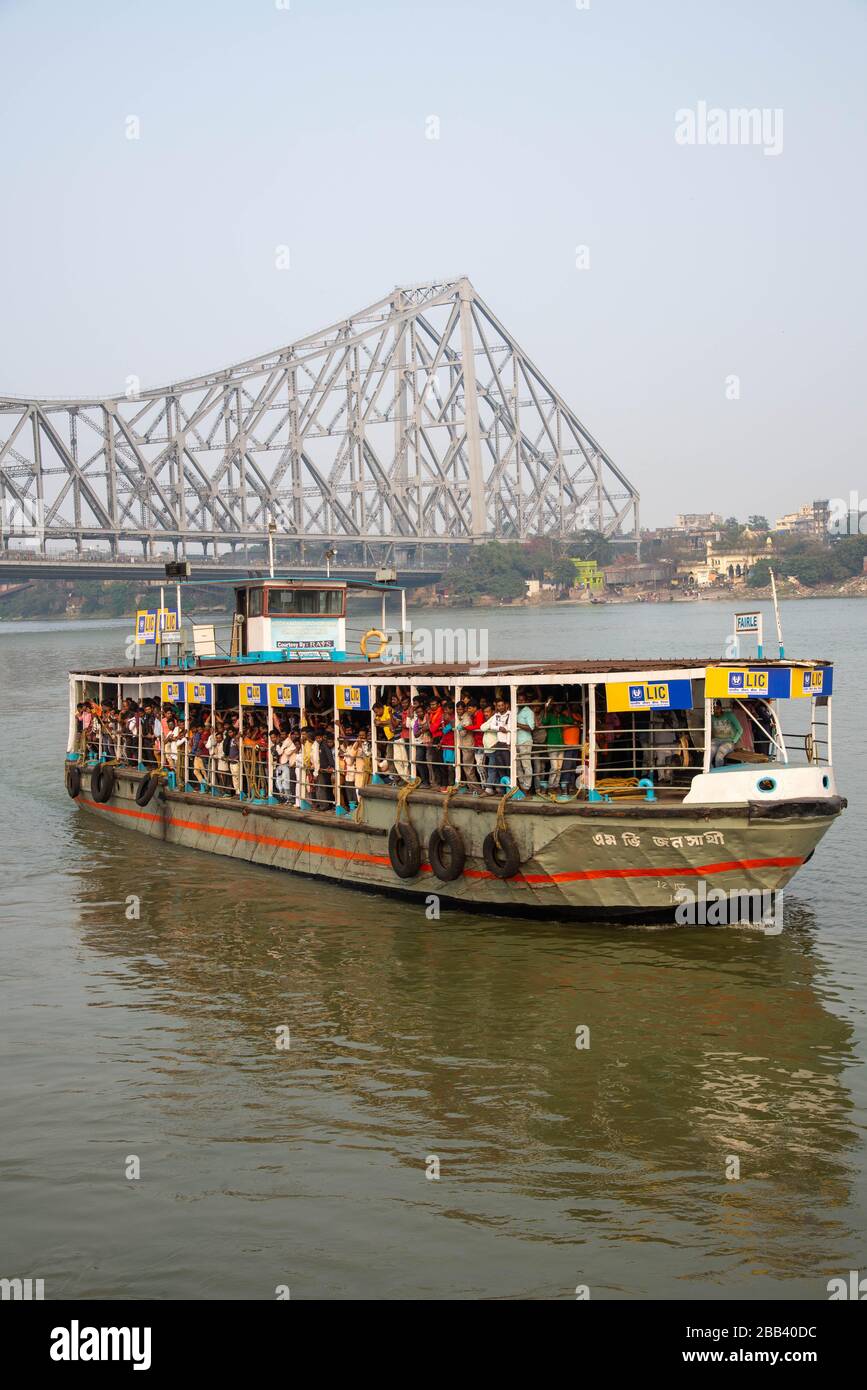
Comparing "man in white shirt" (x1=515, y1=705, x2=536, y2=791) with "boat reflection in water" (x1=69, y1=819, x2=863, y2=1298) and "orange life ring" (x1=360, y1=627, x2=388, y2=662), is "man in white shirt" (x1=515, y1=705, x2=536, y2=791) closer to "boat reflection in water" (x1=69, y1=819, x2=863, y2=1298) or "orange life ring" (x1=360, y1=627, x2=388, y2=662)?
"boat reflection in water" (x1=69, y1=819, x2=863, y2=1298)

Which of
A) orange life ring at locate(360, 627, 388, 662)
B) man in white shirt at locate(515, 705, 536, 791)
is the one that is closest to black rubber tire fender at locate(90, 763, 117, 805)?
orange life ring at locate(360, 627, 388, 662)

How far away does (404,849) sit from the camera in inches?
644

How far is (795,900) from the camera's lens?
57.4 ft

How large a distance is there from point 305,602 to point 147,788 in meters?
4.22

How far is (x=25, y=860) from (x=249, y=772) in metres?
4.66

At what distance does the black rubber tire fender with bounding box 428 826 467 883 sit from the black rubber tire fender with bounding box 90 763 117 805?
9708mm

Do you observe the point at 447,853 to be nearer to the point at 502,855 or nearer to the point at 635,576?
the point at 502,855

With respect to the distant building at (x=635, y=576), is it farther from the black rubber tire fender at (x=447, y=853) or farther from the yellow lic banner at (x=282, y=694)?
the black rubber tire fender at (x=447, y=853)

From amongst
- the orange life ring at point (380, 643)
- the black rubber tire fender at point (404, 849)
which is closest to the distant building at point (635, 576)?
the orange life ring at point (380, 643)

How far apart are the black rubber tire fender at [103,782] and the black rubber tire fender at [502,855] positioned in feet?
34.9

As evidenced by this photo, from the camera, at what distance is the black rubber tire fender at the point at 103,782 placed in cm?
2406

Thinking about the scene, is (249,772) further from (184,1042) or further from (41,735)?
(41,735)

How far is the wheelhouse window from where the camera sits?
929 inches
